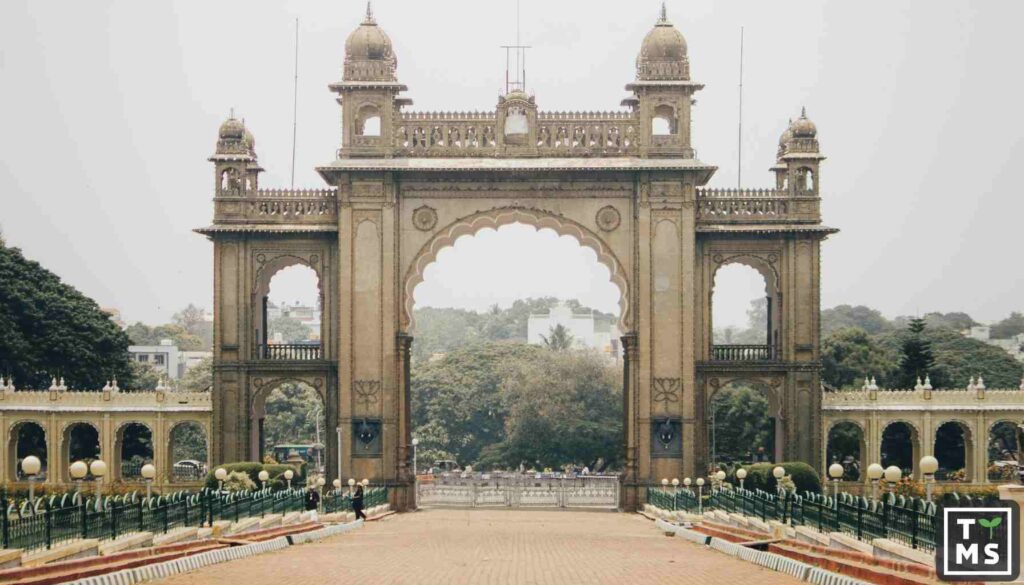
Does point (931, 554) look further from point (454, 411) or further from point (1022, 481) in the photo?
point (454, 411)

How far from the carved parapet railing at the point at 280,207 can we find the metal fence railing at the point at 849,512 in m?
15.1

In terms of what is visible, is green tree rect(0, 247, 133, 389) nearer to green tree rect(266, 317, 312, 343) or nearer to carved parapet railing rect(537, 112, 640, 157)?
carved parapet railing rect(537, 112, 640, 157)

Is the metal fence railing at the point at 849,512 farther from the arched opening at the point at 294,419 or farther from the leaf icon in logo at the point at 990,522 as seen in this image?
the arched opening at the point at 294,419

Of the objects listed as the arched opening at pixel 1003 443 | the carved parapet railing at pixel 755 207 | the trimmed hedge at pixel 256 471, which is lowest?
the arched opening at pixel 1003 443

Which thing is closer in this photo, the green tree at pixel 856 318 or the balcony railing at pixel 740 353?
the balcony railing at pixel 740 353

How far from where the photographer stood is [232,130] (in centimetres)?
5150

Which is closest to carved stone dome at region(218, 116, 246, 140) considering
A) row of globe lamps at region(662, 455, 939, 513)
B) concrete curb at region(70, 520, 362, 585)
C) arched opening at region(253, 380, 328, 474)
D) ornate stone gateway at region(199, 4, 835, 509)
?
ornate stone gateway at region(199, 4, 835, 509)

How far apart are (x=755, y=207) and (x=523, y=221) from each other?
21.8 feet

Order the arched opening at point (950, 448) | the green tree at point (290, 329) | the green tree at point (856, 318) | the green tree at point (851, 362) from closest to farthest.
A: 1. the arched opening at point (950, 448)
2. the green tree at point (851, 362)
3. the green tree at point (856, 318)
4. the green tree at point (290, 329)

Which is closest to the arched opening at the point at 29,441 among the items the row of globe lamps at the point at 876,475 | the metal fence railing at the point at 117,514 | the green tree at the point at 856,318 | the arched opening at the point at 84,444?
the arched opening at the point at 84,444

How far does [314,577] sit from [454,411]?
73103mm

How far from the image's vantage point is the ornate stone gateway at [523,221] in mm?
49406

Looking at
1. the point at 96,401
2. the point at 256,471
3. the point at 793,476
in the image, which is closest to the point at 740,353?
the point at 793,476

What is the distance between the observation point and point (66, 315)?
6094 centimetres
